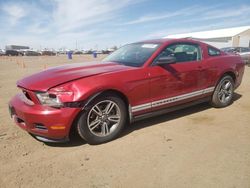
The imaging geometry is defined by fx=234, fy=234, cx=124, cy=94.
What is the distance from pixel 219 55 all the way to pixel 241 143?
230cm

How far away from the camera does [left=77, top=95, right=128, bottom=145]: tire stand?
3.24m

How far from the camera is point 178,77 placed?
4.13 meters

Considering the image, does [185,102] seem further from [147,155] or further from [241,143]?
[147,155]

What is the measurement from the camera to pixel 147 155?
121 inches

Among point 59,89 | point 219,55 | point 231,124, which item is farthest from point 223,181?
point 219,55

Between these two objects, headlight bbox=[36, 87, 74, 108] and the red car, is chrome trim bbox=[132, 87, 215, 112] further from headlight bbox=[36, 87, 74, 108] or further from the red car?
headlight bbox=[36, 87, 74, 108]

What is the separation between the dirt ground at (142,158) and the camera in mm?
2547

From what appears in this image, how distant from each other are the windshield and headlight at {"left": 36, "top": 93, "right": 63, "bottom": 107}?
1406mm

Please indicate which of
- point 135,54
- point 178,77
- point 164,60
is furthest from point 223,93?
point 135,54

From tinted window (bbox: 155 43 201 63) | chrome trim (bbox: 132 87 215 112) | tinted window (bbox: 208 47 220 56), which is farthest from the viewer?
tinted window (bbox: 208 47 220 56)

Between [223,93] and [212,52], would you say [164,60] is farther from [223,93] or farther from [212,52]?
[223,93]

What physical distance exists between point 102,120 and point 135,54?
1.48 metres

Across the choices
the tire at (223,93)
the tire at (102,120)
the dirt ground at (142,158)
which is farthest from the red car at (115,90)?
the dirt ground at (142,158)

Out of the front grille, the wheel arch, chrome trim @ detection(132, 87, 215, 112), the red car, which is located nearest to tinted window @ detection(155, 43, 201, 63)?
the red car
